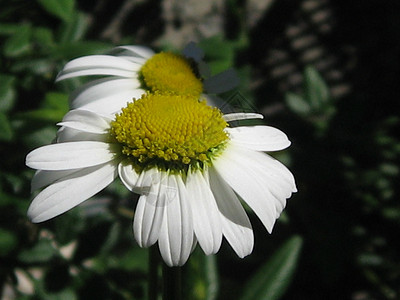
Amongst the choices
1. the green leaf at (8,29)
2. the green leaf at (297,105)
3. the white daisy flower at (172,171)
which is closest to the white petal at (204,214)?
the white daisy flower at (172,171)

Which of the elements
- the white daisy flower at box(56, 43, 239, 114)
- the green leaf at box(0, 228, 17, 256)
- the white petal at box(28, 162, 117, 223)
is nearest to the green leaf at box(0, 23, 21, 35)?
the white daisy flower at box(56, 43, 239, 114)

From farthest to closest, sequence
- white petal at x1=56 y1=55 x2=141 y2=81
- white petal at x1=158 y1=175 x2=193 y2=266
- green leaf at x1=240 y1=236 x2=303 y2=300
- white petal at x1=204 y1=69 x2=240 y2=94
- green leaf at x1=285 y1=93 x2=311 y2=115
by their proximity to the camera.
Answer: green leaf at x1=285 y1=93 x2=311 y2=115 < green leaf at x1=240 y1=236 x2=303 y2=300 < white petal at x1=204 y1=69 x2=240 y2=94 < white petal at x1=56 y1=55 x2=141 y2=81 < white petal at x1=158 y1=175 x2=193 y2=266

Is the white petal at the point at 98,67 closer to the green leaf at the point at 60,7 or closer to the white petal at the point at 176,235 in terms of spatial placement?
the green leaf at the point at 60,7

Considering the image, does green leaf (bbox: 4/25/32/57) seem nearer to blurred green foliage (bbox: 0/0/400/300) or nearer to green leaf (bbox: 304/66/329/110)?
blurred green foliage (bbox: 0/0/400/300)

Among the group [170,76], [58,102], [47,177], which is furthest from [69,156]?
[58,102]

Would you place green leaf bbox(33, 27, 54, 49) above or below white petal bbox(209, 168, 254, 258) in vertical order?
above

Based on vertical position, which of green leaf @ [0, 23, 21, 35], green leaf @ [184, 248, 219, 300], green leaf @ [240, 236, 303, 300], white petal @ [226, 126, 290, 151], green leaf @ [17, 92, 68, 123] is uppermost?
green leaf @ [0, 23, 21, 35]
